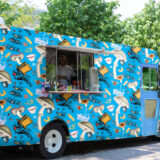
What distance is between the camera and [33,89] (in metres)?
6.70

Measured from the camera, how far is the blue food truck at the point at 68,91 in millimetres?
6430

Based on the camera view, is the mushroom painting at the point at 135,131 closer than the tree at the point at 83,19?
Yes

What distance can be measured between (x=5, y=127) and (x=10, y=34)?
6.57ft

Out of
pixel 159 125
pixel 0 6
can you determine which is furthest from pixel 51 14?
pixel 159 125

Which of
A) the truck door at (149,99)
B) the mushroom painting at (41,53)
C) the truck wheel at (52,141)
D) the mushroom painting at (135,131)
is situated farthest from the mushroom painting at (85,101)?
the truck door at (149,99)

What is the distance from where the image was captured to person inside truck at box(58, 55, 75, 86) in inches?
289

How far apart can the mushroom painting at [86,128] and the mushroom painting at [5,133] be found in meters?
1.93

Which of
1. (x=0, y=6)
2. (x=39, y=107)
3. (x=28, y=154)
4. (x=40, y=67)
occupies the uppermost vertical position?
(x=0, y=6)

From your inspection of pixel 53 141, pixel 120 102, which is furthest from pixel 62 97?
pixel 120 102

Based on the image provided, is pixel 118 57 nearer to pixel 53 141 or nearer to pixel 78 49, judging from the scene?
pixel 78 49

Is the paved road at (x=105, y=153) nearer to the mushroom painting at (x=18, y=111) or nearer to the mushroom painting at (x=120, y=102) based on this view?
the mushroom painting at (x=120, y=102)

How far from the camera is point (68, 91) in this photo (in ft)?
23.5

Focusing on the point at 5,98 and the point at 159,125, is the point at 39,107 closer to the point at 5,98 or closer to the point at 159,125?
the point at 5,98

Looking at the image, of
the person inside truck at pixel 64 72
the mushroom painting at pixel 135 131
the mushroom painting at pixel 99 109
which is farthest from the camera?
the mushroom painting at pixel 135 131
